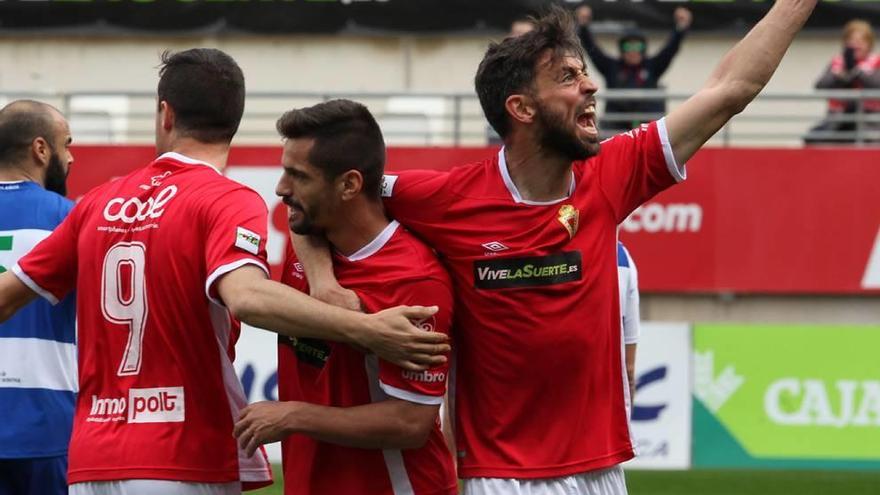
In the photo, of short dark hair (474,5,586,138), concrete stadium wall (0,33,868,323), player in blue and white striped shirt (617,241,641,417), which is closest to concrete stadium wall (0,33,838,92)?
concrete stadium wall (0,33,868,323)

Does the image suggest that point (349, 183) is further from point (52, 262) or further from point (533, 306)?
point (52, 262)

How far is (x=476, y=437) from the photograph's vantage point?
4484mm

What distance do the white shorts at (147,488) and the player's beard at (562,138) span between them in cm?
134

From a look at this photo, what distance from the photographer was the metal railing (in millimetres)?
13938

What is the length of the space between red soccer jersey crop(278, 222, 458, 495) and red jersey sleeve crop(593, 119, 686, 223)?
57cm

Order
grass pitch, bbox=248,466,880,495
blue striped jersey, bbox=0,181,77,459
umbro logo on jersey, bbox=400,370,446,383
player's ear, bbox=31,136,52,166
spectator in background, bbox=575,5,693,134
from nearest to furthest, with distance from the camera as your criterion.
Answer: umbro logo on jersey, bbox=400,370,446,383 → blue striped jersey, bbox=0,181,77,459 → player's ear, bbox=31,136,52,166 → grass pitch, bbox=248,466,880,495 → spectator in background, bbox=575,5,693,134

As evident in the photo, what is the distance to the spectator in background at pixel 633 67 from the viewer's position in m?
14.4

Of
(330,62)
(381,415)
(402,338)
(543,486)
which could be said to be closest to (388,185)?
(402,338)

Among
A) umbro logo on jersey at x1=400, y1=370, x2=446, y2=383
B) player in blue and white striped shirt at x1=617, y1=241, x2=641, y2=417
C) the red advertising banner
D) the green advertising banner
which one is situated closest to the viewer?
umbro logo on jersey at x1=400, y1=370, x2=446, y2=383

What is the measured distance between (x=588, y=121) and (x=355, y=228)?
0.72 metres

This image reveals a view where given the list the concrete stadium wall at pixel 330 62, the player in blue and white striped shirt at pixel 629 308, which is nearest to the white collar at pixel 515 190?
the player in blue and white striped shirt at pixel 629 308

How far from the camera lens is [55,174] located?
6.02m

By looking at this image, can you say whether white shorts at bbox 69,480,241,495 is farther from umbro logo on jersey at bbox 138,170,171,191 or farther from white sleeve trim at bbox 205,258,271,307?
umbro logo on jersey at bbox 138,170,171,191

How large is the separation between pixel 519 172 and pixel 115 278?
1184mm
